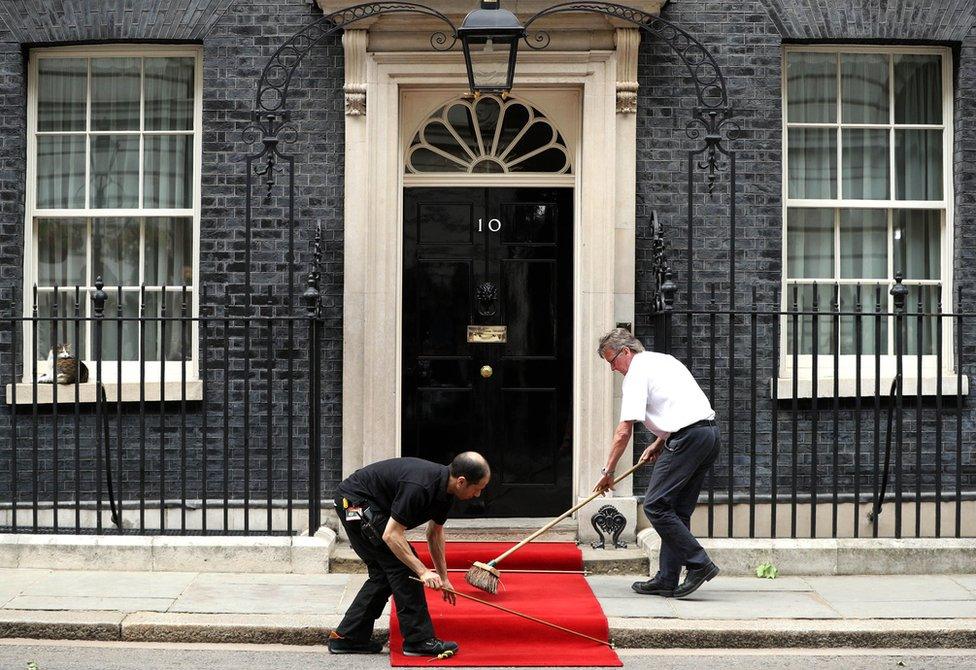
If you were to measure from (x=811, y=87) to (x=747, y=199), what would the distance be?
1.07 metres

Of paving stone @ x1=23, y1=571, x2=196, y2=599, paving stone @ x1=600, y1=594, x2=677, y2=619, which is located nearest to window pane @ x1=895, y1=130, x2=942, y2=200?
paving stone @ x1=600, y1=594, x2=677, y2=619

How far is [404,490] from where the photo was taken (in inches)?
253

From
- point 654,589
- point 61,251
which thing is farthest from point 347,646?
point 61,251

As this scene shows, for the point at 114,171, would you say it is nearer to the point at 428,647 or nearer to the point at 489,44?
the point at 489,44

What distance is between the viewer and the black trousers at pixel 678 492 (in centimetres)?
753

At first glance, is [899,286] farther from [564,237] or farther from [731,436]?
[564,237]

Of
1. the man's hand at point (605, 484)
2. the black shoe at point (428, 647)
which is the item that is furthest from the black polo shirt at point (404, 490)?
the man's hand at point (605, 484)

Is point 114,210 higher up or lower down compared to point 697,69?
lower down

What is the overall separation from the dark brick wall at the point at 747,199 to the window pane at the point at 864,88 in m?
0.24

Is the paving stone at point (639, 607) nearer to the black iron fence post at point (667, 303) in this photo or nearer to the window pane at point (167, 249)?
the black iron fence post at point (667, 303)

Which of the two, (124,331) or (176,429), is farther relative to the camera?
(124,331)

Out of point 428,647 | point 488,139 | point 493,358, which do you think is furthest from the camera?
point 488,139

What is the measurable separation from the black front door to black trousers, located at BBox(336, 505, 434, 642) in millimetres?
2633

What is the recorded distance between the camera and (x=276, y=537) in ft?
27.3
